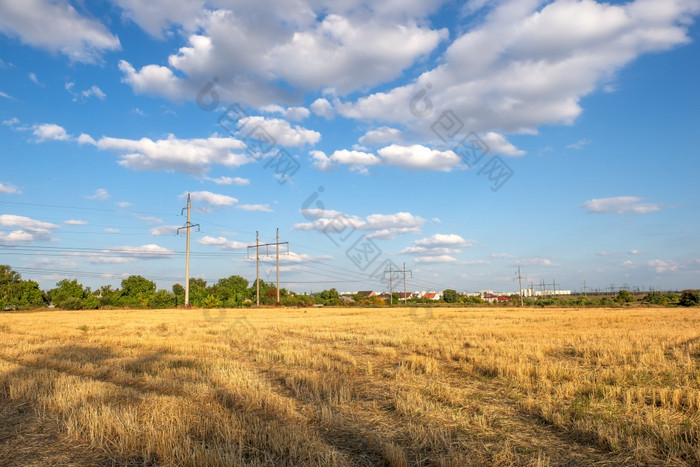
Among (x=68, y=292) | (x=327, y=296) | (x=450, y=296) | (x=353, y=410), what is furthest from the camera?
(x=450, y=296)

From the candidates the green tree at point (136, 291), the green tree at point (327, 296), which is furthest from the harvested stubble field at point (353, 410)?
the green tree at point (327, 296)

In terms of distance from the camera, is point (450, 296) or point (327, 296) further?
point (450, 296)

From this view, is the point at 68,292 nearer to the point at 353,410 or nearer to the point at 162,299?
the point at 162,299

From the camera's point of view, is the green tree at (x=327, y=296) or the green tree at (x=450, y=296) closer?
the green tree at (x=327, y=296)

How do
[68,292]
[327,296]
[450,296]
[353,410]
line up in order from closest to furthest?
[353,410] < [68,292] < [327,296] < [450,296]

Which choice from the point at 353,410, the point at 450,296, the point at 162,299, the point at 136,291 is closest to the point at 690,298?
the point at 450,296

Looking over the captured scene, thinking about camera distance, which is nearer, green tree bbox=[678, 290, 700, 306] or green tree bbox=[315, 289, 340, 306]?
green tree bbox=[678, 290, 700, 306]

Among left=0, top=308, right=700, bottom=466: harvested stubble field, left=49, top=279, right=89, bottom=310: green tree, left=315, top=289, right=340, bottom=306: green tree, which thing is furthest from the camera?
left=315, top=289, right=340, bottom=306: green tree

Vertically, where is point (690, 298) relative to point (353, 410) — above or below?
below

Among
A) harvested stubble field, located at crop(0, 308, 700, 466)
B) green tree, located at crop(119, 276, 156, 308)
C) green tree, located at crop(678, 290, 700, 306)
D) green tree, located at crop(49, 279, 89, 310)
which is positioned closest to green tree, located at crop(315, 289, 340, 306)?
green tree, located at crop(119, 276, 156, 308)

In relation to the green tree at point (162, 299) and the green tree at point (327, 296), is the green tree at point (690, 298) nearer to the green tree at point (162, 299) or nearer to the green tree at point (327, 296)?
the green tree at point (327, 296)

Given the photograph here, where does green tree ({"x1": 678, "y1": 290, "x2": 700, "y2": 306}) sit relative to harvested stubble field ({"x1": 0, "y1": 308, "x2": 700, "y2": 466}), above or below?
below

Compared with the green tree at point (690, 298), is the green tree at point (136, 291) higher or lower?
higher

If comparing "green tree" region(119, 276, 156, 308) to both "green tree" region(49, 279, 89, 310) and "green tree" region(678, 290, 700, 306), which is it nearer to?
"green tree" region(49, 279, 89, 310)
